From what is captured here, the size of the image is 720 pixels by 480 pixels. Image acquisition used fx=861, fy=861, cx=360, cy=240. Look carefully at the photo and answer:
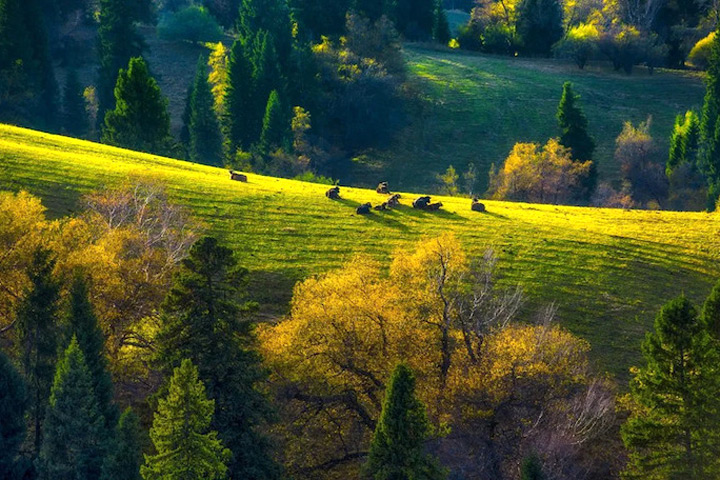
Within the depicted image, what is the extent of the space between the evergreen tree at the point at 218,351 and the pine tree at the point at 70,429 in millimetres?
3915

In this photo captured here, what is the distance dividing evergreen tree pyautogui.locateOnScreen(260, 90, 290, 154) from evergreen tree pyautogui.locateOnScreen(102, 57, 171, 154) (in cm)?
1820

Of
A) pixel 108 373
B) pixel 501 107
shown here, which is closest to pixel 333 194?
pixel 108 373

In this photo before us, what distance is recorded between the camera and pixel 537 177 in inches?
4006

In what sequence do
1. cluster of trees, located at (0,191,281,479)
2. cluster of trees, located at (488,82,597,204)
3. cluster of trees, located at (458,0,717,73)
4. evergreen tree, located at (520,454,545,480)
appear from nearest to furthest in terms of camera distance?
cluster of trees, located at (0,191,281,479)
evergreen tree, located at (520,454,545,480)
cluster of trees, located at (488,82,597,204)
cluster of trees, located at (458,0,717,73)

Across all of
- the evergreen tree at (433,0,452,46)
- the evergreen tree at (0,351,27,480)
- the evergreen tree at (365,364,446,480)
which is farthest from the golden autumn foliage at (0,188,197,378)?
the evergreen tree at (433,0,452,46)

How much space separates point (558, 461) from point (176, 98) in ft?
370

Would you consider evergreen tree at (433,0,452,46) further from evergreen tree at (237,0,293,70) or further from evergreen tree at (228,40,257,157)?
evergreen tree at (228,40,257,157)

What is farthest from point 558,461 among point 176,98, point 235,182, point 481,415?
point 176,98

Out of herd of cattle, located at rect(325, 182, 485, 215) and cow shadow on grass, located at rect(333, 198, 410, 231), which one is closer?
cow shadow on grass, located at rect(333, 198, 410, 231)

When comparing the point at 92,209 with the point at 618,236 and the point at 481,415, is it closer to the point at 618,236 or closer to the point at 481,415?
the point at 481,415

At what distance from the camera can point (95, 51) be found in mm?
Answer: 152250

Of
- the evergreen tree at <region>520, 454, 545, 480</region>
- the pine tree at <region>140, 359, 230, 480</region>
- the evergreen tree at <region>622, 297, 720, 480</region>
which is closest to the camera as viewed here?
the pine tree at <region>140, 359, 230, 480</region>

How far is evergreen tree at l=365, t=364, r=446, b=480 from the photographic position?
1559 inches

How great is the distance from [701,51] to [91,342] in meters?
132
